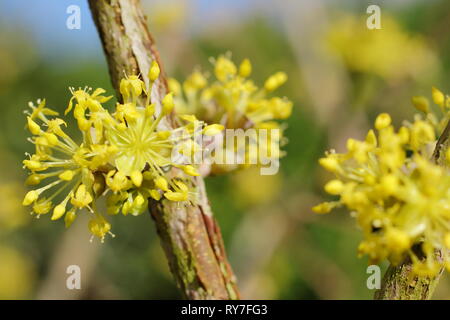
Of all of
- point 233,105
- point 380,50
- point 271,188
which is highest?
point 380,50

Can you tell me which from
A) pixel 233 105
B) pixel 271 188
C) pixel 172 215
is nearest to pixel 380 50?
pixel 271 188

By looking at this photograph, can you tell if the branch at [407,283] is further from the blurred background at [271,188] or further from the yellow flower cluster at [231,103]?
the blurred background at [271,188]

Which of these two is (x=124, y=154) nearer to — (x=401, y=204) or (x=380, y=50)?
(x=401, y=204)

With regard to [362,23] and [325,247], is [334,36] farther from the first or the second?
[325,247]

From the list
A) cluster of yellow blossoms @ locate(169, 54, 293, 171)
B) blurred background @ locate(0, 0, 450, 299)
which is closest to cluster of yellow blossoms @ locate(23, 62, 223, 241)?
cluster of yellow blossoms @ locate(169, 54, 293, 171)

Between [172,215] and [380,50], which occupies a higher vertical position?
[380,50]

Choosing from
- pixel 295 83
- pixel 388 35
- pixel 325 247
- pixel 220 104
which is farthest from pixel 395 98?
pixel 220 104
